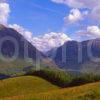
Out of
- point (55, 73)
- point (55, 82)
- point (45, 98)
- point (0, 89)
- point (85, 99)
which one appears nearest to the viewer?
point (85, 99)

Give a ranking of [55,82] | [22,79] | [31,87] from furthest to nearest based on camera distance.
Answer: [55,82], [22,79], [31,87]

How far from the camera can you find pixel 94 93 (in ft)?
105

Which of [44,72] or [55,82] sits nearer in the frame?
[55,82]

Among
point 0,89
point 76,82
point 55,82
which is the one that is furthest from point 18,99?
point 55,82

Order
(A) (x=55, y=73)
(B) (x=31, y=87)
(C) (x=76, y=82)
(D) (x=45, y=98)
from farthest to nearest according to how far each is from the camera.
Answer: (A) (x=55, y=73) → (C) (x=76, y=82) → (B) (x=31, y=87) → (D) (x=45, y=98)

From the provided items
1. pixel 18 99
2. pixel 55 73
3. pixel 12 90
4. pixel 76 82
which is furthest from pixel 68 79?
pixel 18 99

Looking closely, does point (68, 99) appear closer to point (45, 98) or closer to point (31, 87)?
point (45, 98)

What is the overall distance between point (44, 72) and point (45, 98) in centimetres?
10886

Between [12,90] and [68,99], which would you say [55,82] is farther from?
[68,99]

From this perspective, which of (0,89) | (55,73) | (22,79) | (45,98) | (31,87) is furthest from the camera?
(55,73)

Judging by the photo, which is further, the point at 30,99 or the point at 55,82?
the point at 55,82

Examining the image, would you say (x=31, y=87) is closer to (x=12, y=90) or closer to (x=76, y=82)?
(x=12, y=90)

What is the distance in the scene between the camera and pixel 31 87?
100 metres

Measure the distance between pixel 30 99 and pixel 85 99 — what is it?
541cm
